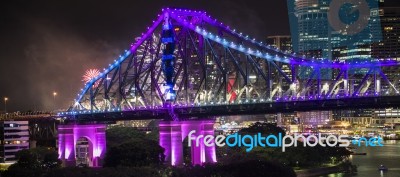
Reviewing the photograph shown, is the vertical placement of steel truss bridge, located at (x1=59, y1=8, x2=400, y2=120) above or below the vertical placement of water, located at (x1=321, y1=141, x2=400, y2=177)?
above

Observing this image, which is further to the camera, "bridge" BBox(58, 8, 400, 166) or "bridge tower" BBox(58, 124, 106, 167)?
"bridge tower" BBox(58, 124, 106, 167)

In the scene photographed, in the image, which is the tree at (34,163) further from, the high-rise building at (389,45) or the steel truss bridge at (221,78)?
the high-rise building at (389,45)

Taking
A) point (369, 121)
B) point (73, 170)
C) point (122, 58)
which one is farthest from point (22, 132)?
point (369, 121)

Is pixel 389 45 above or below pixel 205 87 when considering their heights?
above

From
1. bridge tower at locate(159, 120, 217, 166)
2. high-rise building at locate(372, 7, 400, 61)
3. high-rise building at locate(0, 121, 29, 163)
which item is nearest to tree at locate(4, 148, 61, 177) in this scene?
bridge tower at locate(159, 120, 217, 166)

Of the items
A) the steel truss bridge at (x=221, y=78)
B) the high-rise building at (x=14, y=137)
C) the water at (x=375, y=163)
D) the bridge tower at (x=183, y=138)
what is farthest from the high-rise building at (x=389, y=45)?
the bridge tower at (x=183, y=138)

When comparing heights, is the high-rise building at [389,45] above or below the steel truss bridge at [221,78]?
above

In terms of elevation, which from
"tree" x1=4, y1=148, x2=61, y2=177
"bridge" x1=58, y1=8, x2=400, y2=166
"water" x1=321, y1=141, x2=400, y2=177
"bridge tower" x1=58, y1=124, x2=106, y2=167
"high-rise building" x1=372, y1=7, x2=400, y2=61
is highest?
"high-rise building" x1=372, y1=7, x2=400, y2=61

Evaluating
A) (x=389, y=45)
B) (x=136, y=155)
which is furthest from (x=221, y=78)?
(x=389, y=45)

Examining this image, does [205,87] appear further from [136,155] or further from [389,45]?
[389,45]

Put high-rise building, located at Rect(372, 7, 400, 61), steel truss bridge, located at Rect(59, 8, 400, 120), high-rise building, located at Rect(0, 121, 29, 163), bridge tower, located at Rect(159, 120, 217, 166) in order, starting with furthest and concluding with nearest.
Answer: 1. high-rise building, located at Rect(372, 7, 400, 61)
2. high-rise building, located at Rect(0, 121, 29, 163)
3. bridge tower, located at Rect(159, 120, 217, 166)
4. steel truss bridge, located at Rect(59, 8, 400, 120)

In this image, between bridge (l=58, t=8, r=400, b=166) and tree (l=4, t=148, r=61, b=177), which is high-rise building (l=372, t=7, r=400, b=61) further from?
tree (l=4, t=148, r=61, b=177)

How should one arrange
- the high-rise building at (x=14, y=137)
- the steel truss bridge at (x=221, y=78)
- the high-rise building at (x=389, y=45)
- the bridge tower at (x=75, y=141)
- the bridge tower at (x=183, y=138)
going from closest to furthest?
the steel truss bridge at (x=221, y=78) → the bridge tower at (x=183, y=138) → the bridge tower at (x=75, y=141) → the high-rise building at (x=14, y=137) → the high-rise building at (x=389, y=45)

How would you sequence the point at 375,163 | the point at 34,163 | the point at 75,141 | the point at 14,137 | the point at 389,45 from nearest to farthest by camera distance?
the point at 34,163 < the point at 75,141 < the point at 375,163 < the point at 14,137 < the point at 389,45
